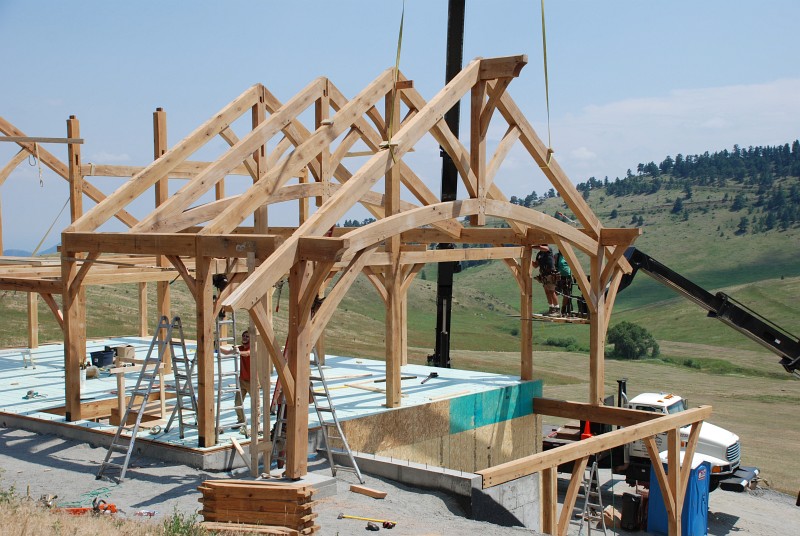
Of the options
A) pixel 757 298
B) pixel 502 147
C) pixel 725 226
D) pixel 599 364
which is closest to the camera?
pixel 502 147

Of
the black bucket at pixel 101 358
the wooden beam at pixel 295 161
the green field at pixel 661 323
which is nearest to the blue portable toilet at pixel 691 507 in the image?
the green field at pixel 661 323

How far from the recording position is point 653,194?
11731 cm

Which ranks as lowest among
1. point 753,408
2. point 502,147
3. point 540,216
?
point 753,408

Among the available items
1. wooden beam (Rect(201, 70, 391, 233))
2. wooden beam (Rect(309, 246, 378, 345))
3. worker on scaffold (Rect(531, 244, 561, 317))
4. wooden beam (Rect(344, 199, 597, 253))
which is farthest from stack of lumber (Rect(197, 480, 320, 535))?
worker on scaffold (Rect(531, 244, 561, 317))

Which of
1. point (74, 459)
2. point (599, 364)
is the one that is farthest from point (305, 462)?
point (599, 364)

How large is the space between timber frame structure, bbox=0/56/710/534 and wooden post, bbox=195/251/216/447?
2 cm

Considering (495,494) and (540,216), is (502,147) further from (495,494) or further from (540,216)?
(495,494)

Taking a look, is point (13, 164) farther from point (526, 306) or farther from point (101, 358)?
point (526, 306)

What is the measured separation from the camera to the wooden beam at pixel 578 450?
9984 millimetres

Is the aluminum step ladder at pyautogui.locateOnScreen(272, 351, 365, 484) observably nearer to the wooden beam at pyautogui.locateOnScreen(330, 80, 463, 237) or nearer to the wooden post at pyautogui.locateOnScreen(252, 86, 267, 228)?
the wooden post at pyautogui.locateOnScreen(252, 86, 267, 228)

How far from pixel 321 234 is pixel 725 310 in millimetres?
11569

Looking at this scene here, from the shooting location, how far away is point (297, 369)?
10672mm

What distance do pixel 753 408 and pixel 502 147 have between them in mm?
19433

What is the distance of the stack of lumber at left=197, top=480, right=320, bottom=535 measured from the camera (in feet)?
29.2
